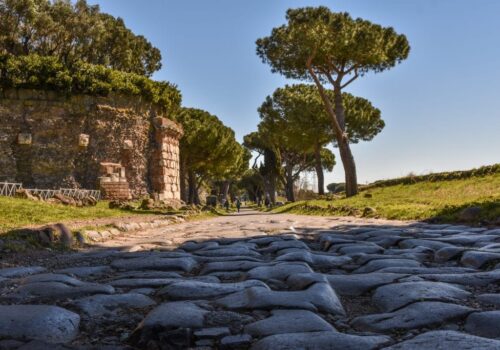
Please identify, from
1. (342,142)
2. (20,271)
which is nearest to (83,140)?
(342,142)

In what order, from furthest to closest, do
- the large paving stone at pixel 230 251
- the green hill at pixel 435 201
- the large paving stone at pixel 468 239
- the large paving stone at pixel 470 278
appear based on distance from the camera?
the green hill at pixel 435 201 → the large paving stone at pixel 468 239 → the large paving stone at pixel 230 251 → the large paving stone at pixel 470 278

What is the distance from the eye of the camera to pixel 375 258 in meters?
3.73

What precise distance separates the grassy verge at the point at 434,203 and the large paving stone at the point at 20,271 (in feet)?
19.6

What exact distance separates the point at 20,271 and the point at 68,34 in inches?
1347

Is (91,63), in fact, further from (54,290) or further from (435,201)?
(54,290)

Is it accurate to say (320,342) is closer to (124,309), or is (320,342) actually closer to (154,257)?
(124,309)

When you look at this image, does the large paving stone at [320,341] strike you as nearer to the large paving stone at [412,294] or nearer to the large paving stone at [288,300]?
the large paving stone at [288,300]

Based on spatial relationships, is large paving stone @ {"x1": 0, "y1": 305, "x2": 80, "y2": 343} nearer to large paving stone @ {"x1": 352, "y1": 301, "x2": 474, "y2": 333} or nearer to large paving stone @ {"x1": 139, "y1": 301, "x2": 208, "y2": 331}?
large paving stone @ {"x1": 139, "y1": 301, "x2": 208, "y2": 331}

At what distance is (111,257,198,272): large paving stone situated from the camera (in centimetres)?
→ 367

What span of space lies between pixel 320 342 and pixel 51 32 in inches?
1417

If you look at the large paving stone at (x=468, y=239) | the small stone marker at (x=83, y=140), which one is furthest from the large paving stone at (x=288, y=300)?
the small stone marker at (x=83, y=140)

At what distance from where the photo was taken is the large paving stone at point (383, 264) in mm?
3371

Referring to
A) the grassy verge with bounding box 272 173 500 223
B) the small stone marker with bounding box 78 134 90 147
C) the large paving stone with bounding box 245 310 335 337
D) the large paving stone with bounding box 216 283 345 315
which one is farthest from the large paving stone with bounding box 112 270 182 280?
the small stone marker with bounding box 78 134 90 147

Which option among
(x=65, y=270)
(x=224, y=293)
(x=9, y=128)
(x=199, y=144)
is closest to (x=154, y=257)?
(x=65, y=270)
